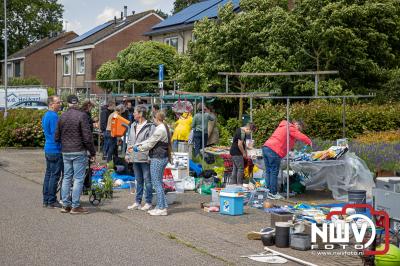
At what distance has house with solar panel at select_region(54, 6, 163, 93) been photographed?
51.9m

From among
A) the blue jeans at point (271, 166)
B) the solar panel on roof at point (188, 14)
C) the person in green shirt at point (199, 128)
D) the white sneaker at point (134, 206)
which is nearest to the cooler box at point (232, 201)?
the white sneaker at point (134, 206)

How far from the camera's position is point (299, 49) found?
1005 inches

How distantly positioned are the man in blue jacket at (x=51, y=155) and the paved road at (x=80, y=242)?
0.32 m

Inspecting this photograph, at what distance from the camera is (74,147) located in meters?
11.5

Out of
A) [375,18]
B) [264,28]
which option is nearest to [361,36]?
[375,18]

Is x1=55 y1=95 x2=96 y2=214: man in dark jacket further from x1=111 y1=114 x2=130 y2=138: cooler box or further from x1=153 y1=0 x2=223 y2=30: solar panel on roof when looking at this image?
x1=153 y1=0 x2=223 y2=30: solar panel on roof

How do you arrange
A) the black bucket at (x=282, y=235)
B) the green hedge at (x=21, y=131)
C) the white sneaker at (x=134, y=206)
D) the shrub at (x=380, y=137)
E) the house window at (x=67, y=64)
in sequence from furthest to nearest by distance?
the house window at (x=67, y=64)
the green hedge at (x=21, y=131)
the shrub at (x=380, y=137)
the white sneaker at (x=134, y=206)
the black bucket at (x=282, y=235)

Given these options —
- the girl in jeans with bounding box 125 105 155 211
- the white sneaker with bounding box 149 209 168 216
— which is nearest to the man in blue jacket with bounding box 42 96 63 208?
the girl in jeans with bounding box 125 105 155 211

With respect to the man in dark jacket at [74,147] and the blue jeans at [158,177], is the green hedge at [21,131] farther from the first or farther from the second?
the blue jeans at [158,177]

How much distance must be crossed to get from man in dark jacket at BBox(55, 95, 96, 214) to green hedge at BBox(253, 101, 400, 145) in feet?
35.6

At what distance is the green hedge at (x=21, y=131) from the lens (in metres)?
26.5

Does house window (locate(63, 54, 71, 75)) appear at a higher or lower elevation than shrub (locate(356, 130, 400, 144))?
higher

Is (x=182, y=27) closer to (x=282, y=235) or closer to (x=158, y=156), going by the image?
(x=158, y=156)

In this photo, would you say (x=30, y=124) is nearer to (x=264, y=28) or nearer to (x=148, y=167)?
(x=264, y=28)
